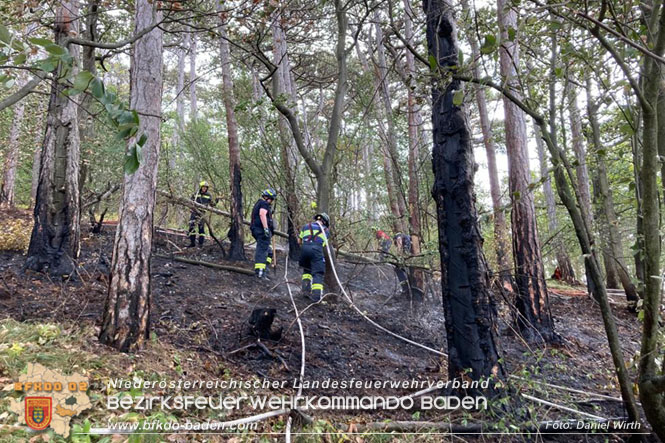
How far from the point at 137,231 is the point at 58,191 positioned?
3131 millimetres

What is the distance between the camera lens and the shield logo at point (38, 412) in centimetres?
223

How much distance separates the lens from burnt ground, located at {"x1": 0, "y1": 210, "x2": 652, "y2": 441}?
3.96 m

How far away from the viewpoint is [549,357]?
528 centimetres

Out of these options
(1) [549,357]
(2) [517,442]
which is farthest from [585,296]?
(2) [517,442]

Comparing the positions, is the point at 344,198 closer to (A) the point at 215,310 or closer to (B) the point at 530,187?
Answer: (A) the point at 215,310

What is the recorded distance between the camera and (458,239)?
3.32 meters

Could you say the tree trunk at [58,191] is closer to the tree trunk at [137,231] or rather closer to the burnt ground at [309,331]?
the burnt ground at [309,331]

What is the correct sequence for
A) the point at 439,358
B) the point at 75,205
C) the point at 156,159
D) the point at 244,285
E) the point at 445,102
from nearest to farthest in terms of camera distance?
the point at 445,102
the point at 156,159
the point at 439,358
the point at 75,205
the point at 244,285

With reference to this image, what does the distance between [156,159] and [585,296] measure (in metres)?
10.5

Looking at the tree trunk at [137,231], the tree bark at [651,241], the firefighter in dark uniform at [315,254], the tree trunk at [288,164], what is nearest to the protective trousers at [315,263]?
the firefighter in dark uniform at [315,254]

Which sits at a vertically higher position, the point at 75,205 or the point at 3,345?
the point at 75,205

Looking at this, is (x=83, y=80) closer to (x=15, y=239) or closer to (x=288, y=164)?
(x=288, y=164)

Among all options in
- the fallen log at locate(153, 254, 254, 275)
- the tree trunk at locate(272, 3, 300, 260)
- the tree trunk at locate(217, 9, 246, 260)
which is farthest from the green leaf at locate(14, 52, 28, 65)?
the tree trunk at locate(217, 9, 246, 260)

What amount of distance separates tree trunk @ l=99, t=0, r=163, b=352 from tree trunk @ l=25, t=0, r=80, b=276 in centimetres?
260
